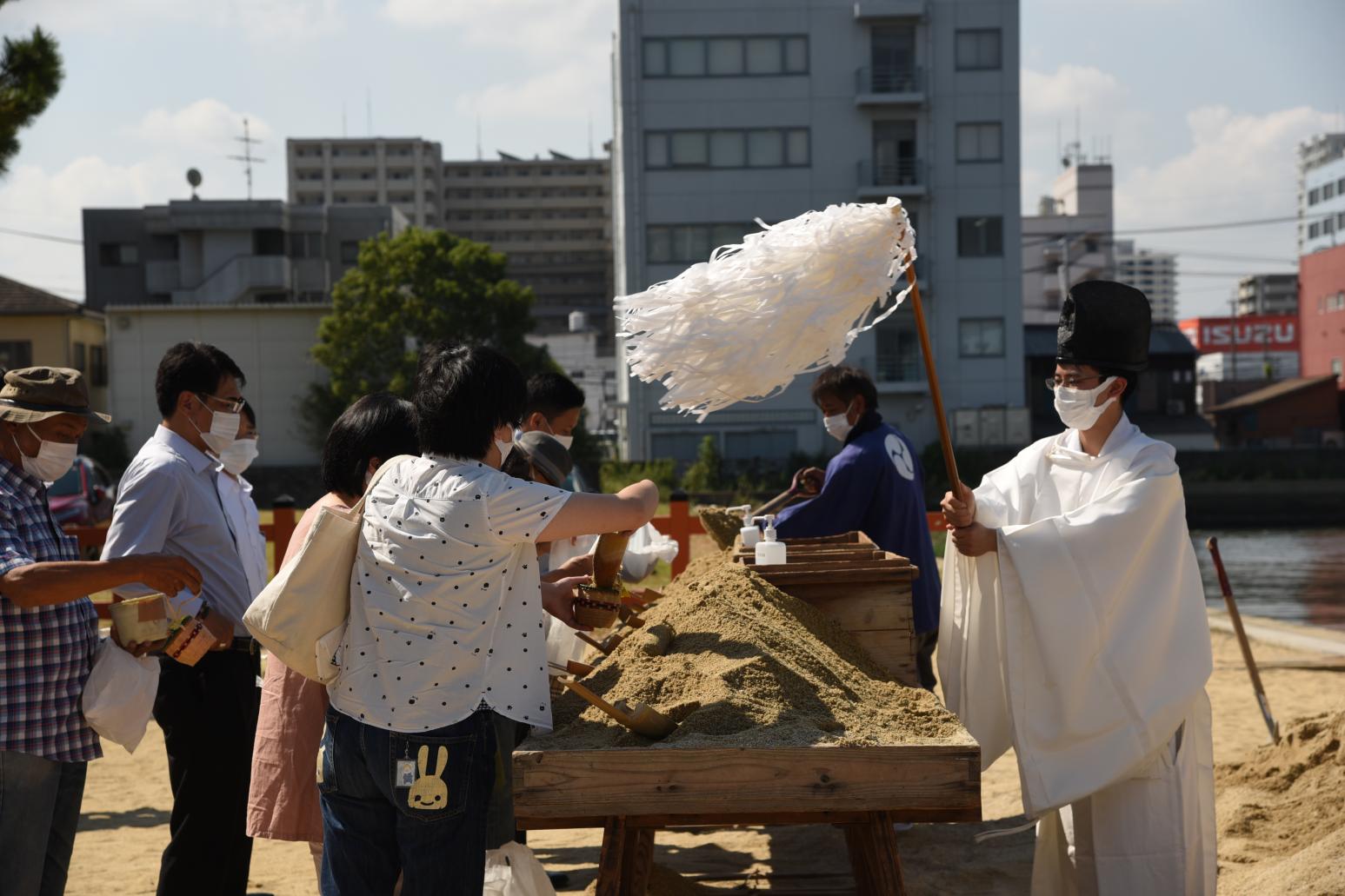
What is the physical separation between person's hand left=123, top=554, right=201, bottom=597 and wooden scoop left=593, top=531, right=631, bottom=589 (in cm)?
106

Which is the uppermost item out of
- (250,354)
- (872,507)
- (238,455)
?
(250,354)

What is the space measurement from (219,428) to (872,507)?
2.66m

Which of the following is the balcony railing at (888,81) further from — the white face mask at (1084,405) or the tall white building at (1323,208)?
the tall white building at (1323,208)

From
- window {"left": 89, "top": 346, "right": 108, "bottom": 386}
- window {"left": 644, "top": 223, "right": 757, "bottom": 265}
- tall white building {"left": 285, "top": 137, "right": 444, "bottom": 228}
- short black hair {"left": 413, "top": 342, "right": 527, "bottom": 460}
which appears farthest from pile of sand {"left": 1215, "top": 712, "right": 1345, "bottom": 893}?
tall white building {"left": 285, "top": 137, "right": 444, "bottom": 228}

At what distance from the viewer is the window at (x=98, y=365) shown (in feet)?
122

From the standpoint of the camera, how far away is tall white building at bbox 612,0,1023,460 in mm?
35531

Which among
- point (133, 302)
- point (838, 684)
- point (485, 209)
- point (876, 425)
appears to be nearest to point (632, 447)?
point (133, 302)

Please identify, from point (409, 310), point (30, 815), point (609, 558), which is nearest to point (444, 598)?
point (609, 558)

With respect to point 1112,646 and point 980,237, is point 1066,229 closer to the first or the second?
point 980,237

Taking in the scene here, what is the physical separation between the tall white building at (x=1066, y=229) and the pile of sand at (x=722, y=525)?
60.3 metres

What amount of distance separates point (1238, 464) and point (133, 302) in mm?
38883

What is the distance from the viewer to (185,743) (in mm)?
3887

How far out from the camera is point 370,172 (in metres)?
87.2

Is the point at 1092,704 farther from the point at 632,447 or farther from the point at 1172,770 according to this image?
the point at 632,447
